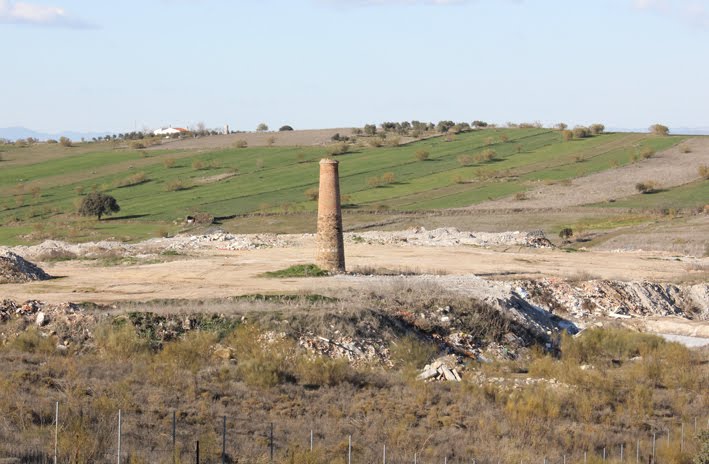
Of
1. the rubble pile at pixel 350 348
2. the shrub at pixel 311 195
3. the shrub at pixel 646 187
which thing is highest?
the rubble pile at pixel 350 348

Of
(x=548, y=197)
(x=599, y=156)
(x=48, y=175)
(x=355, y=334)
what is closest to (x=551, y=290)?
(x=355, y=334)

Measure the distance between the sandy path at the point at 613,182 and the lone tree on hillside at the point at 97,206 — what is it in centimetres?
2576

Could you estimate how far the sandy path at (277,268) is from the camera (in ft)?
115

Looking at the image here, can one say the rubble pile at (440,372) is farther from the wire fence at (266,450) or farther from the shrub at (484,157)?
the shrub at (484,157)

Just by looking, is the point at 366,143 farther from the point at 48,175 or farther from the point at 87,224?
the point at 87,224

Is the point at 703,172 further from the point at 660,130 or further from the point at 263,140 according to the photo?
the point at 263,140

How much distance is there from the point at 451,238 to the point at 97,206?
2856 centimetres

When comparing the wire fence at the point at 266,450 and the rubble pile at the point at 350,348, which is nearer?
the wire fence at the point at 266,450

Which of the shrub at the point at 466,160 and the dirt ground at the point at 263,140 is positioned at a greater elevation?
the dirt ground at the point at 263,140

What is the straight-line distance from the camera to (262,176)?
9306 cm

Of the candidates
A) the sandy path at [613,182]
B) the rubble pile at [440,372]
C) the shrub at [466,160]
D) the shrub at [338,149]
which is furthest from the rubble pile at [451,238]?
the shrub at [338,149]

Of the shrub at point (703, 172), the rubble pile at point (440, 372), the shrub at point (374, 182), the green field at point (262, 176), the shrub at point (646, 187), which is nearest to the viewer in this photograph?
the rubble pile at point (440, 372)

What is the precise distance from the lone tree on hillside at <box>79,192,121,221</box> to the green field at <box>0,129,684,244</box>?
2.75ft

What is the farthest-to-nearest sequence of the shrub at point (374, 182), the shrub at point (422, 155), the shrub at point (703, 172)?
the shrub at point (422, 155) → the shrub at point (374, 182) → the shrub at point (703, 172)
